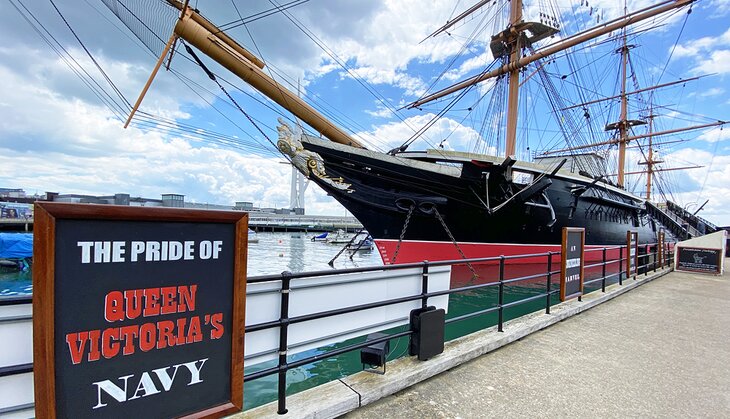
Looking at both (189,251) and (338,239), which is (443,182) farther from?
(338,239)

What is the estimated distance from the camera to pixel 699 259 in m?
11.9

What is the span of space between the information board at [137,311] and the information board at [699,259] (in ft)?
50.6

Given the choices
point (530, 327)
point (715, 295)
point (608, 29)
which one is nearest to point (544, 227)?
point (715, 295)

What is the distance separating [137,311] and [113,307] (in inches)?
3.9

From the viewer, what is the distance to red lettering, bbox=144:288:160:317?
1668 millimetres

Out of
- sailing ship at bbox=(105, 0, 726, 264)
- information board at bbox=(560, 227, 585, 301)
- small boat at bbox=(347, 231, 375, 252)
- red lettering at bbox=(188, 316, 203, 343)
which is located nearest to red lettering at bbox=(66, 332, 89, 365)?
red lettering at bbox=(188, 316, 203, 343)

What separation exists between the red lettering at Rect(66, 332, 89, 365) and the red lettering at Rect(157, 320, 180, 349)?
29cm

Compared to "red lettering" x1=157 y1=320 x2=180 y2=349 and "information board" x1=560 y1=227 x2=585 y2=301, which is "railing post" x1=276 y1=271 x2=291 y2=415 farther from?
"information board" x1=560 y1=227 x2=585 y2=301

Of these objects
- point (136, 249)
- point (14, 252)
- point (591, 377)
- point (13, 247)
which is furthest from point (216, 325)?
point (13, 247)

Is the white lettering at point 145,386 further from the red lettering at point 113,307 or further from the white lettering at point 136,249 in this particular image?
the white lettering at point 136,249

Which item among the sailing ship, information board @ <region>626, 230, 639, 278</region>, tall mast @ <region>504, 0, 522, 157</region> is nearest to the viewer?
information board @ <region>626, 230, 639, 278</region>

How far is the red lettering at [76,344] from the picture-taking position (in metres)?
1.48

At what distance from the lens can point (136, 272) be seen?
64.3 inches

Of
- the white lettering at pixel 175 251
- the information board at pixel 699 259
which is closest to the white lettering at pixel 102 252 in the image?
the white lettering at pixel 175 251
